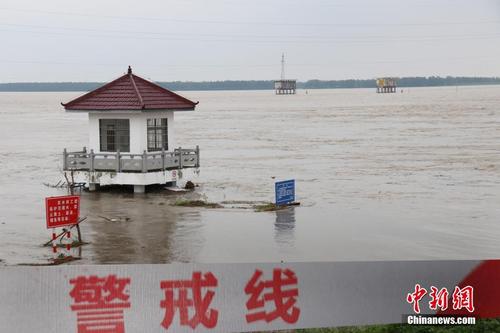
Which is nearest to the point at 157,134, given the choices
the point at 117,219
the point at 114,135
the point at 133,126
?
the point at 133,126

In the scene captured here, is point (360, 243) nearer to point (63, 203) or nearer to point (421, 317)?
point (63, 203)

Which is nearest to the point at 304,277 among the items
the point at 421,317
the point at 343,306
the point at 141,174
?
the point at 343,306

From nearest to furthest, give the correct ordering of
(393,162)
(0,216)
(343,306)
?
(343,306) < (0,216) < (393,162)

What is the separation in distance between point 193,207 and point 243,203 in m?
2.11

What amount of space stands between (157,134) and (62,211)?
10381mm

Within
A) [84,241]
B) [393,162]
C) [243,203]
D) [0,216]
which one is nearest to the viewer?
[84,241]

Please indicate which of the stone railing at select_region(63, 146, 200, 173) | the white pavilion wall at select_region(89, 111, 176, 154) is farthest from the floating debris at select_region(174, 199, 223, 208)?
the white pavilion wall at select_region(89, 111, 176, 154)

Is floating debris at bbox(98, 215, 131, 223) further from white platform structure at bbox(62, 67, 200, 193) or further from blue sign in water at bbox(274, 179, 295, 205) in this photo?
blue sign in water at bbox(274, 179, 295, 205)

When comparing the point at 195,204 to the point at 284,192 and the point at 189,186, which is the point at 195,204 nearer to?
the point at 284,192

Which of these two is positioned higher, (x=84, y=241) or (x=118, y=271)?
(x=118, y=271)

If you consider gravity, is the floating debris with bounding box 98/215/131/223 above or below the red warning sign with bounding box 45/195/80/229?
below

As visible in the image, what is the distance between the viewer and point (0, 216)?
79.2ft

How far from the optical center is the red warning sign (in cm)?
1734

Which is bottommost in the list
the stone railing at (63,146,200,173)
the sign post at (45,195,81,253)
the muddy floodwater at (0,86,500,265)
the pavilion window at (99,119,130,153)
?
the muddy floodwater at (0,86,500,265)
